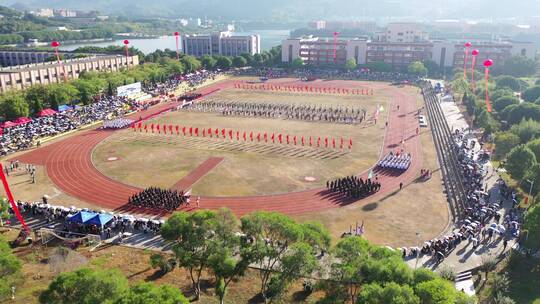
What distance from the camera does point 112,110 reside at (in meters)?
71.1

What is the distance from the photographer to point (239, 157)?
4797cm

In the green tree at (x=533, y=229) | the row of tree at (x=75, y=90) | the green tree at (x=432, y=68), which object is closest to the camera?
the green tree at (x=533, y=229)

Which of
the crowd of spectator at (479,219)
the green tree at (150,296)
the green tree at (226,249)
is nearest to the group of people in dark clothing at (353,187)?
the crowd of spectator at (479,219)

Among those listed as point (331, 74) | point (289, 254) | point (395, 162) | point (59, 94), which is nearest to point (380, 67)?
point (331, 74)

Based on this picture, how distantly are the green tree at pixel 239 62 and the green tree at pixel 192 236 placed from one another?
340ft

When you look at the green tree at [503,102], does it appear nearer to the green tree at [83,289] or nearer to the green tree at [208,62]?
the green tree at [83,289]

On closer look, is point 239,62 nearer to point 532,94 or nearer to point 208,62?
point 208,62

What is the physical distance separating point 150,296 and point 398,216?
23405 millimetres

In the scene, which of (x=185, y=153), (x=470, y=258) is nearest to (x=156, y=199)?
(x=185, y=153)

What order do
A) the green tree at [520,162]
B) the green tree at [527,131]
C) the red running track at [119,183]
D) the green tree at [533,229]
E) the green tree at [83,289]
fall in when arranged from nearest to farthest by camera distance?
1. the green tree at [83,289]
2. the green tree at [533,229]
3. the red running track at [119,183]
4. the green tree at [520,162]
5. the green tree at [527,131]

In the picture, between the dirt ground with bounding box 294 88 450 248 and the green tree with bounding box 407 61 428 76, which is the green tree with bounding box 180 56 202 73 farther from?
the dirt ground with bounding box 294 88 450 248

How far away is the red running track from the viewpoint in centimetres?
3581

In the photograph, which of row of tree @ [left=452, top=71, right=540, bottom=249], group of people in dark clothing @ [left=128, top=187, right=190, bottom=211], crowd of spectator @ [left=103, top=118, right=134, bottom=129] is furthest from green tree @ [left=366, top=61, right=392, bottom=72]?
group of people in dark clothing @ [left=128, top=187, right=190, bottom=211]

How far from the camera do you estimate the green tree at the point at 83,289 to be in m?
16.2
